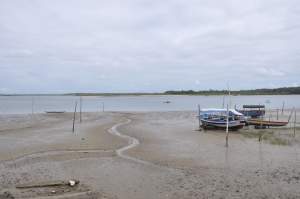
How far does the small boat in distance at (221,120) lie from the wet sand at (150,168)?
837 cm

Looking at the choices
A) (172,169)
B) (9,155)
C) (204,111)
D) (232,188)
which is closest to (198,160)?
(172,169)

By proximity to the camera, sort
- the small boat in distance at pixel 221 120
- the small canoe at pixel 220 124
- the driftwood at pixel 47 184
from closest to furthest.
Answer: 1. the driftwood at pixel 47 184
2. the small canoe at pixel 220 124
3. the small boat in distance at pixel 221 120

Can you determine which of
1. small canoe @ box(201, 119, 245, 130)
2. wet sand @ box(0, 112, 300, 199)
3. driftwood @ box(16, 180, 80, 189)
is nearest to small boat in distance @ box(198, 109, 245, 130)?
small canoe @ box(201, 119, 245, 130)

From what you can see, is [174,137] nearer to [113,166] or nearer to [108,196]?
[113,166]

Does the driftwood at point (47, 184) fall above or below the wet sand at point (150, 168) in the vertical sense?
above

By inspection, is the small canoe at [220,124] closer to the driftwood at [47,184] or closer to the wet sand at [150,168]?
the wet sand at [150,168]

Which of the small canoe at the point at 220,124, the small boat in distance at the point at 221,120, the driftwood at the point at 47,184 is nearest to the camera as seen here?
the driftwood at the point at 47,184

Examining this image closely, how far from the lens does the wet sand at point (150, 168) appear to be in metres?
11.9

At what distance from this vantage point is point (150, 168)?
626 inches

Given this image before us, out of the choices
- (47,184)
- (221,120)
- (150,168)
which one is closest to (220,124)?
(221,120)

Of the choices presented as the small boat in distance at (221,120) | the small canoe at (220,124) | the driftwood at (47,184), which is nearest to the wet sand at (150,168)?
the driftwood at (47,184)

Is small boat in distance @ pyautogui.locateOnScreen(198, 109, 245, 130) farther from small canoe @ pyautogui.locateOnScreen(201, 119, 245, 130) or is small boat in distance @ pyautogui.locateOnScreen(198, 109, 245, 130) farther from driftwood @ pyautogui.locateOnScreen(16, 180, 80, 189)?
driftwood @ pyautogui.locateOnScreen(16, 180, 80, 189)

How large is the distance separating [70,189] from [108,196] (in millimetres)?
1328

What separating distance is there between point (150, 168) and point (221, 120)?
2020 cm
